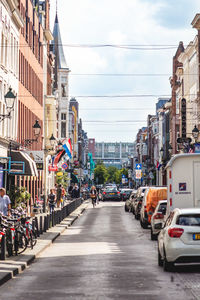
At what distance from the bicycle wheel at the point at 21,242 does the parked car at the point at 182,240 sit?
521 cm

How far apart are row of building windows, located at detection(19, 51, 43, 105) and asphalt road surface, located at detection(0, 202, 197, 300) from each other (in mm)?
21884

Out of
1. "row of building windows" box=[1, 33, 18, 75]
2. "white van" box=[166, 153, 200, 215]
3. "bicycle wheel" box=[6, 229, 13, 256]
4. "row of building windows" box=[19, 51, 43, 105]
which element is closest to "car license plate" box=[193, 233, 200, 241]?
"bicycle wheel" box=[6, 229, 13, 256]

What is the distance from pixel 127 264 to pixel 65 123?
87.1m

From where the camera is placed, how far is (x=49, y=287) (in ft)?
43.5

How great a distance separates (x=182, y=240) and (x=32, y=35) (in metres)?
38.3

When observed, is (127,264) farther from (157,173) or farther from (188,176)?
(157,173)

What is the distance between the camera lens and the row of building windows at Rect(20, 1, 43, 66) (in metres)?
46.3

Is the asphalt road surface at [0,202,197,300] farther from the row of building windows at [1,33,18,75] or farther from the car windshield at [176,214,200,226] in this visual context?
the row of building windows at [1,33,18,75]

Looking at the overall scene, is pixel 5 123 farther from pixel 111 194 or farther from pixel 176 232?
pixel 111 194

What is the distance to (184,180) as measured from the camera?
22594 mm

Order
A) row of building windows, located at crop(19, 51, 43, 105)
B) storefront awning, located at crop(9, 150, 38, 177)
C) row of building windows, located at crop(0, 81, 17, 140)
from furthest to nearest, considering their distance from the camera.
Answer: row of building windows, located at crop(19, 51, 43, 105), storefront awning, located at crop(9, 150, 38, 177), row of building windows, located at crop(0, 81, 17, 140)

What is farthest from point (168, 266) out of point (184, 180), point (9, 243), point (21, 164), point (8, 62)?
point (8, 62)

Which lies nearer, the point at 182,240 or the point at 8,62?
the point at 182,240

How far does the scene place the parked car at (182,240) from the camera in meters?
15.3
